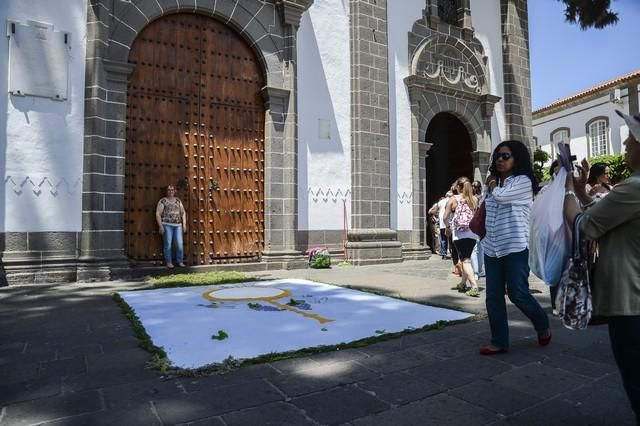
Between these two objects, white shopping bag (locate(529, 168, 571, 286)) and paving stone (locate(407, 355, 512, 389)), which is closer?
white shopping bag (locate(529, 168, 571, 286))

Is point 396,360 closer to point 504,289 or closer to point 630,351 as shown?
point 504,289

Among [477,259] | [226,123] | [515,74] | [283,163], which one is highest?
[515,74]

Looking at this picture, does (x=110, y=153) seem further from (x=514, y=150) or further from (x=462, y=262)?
(x=514, y=150)

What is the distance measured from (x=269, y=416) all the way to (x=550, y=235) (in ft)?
5.36

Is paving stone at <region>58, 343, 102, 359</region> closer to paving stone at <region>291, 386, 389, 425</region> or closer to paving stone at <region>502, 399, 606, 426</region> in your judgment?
paving stone at <region>291, 386, 389, 425</region>

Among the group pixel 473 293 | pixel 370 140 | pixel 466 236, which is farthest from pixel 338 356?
pixel 370 140

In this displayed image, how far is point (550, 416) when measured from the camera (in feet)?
7.49

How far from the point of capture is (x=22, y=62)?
22.5 feet

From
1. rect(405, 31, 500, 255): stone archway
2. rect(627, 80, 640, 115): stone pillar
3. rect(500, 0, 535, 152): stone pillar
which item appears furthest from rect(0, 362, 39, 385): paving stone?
rect(627, 80, 640, 115): stone pillar

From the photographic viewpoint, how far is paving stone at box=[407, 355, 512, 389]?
2.79 meters

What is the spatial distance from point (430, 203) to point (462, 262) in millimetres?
9203

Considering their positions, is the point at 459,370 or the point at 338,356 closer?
the point at 459,370

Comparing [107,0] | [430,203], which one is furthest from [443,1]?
[107,0]

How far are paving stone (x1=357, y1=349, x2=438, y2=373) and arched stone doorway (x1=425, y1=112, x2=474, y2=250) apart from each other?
10020mm
